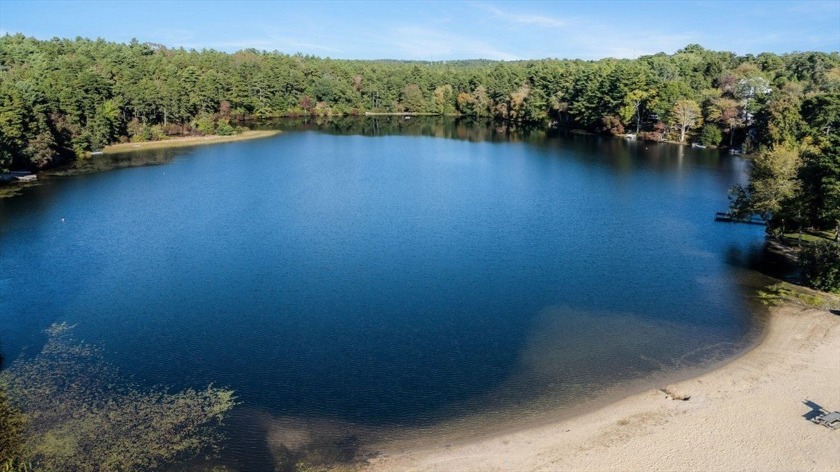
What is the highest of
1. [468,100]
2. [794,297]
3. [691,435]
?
[468,100]

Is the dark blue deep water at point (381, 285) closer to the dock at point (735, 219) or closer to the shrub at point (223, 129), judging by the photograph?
the dock at point (735, 219)

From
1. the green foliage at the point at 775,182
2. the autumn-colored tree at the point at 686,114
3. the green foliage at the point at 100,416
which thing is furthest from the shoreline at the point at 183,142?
the green foliage at the point at 775,182

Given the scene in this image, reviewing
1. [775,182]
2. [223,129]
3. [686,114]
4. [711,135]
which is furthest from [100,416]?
[686,114]

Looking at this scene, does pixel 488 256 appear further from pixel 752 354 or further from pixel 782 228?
pixel 782 228

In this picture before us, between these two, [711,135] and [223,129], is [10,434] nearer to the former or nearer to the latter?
[223,129]

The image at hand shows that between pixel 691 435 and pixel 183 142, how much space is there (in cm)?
6563

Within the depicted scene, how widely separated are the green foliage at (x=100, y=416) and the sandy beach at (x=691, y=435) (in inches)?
209

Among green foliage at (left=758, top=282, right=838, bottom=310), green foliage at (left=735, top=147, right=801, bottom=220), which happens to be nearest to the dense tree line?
green foliage at (left=735, top=147, right=801, bottom=220)

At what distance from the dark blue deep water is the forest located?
16.0 feet

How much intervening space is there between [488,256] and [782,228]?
16.0m

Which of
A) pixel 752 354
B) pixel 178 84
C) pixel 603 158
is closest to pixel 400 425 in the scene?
pixel 752 354

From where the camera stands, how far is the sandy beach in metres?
14.1

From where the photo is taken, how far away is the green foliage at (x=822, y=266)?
2372 centimetres

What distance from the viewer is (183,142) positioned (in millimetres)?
67812
